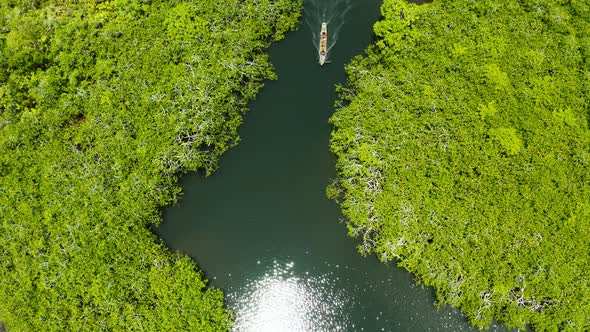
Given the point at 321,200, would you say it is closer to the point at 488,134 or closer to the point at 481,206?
the point at 481,206

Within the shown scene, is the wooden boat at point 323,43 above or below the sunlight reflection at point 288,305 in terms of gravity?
above

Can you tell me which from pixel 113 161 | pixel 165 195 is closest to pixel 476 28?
pixel 165 195

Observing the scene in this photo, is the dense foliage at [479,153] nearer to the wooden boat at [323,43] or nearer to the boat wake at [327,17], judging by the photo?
the wooden boat at [323,43]

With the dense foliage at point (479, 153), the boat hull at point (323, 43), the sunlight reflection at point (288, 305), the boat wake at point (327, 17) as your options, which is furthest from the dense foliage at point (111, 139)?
the dense foliage at point (479, 153)

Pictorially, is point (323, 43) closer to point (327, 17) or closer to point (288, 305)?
point (327, 17)

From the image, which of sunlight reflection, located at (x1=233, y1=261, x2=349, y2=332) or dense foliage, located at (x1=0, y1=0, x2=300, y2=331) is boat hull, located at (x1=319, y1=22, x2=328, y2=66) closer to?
dense foliage, located at (x1=0, y1=0, x2=300, y2=331)

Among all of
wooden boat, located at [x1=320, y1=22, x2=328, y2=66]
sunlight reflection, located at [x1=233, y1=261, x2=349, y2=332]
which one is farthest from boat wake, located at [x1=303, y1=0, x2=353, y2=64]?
sunlight reflection, located at [x1=233, y1=261, x2=349, y2=332]

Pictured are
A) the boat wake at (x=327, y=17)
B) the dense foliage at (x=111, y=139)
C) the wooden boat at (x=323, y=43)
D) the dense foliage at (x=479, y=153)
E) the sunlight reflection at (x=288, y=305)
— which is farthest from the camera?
the boat wake at (x=327, y=17)
